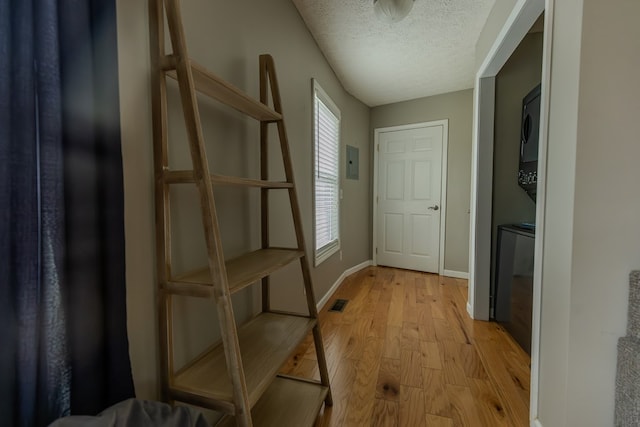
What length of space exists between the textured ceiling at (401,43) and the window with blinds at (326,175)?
424 millimetres

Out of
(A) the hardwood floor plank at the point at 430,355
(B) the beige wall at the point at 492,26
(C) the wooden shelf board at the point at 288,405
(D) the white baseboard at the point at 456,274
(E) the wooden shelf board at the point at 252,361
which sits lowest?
(A) the hardwood floor plank at the point at 430,355

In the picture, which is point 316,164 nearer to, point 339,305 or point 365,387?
point 339,305

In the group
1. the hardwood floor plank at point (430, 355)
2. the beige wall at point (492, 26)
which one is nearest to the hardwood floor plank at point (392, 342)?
the hardwood floor plank at point (430, 355)

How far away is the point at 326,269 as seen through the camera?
2852mm

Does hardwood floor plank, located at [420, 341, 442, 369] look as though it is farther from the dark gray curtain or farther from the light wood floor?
the dark gray curtain

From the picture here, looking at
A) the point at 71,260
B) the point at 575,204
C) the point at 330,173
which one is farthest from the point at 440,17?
the point at 71,260

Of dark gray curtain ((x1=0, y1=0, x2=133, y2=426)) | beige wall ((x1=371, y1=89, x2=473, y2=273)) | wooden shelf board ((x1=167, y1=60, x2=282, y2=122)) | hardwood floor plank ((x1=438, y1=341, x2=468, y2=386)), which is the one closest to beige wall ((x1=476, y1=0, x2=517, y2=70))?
beige wall ((x1=371, y1=89, x2=473, y2=273))

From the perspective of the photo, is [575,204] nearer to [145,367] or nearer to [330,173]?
[145,367]

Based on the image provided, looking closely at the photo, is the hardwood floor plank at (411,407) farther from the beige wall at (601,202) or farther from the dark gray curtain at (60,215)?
the dark gray curtain at (60,215)

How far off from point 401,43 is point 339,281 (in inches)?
98.8

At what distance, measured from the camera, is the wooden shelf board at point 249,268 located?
88cm

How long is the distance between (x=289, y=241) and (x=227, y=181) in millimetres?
1130

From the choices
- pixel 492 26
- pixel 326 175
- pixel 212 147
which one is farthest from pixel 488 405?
pixel 492 26

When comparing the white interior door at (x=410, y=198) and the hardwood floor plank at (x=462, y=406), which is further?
the white interior door at (x=410, y=198)
